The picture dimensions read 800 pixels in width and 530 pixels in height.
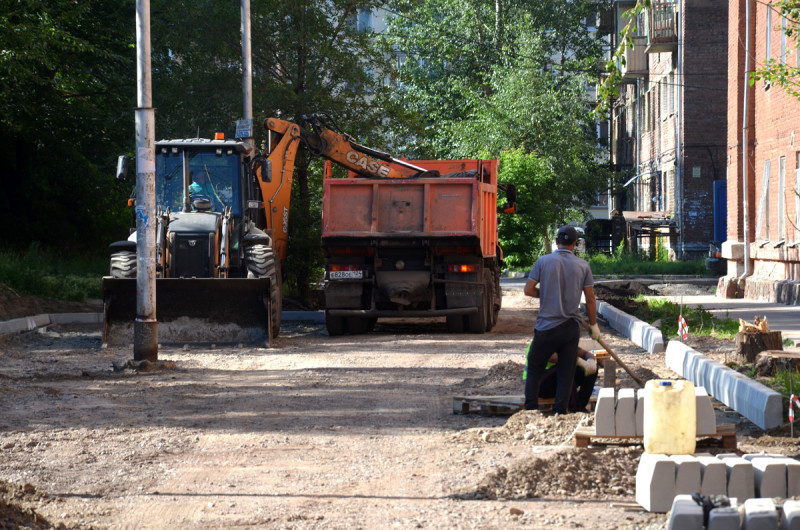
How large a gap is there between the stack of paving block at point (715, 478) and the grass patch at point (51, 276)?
1763cm

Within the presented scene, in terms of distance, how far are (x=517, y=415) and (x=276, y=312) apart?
28.0 feet

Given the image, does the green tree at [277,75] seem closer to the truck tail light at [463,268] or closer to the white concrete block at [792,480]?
the truck tail light at [463,268]

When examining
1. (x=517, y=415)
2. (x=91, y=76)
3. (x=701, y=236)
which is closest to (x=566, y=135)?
(x=701, y=236)

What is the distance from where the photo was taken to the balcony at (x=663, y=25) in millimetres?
38500

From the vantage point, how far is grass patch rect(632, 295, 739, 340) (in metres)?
15.0

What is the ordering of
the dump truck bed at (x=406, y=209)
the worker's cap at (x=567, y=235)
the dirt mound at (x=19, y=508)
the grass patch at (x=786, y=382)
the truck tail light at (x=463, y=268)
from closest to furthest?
the dirt mound at (x=19, y=508), the worker's cap at (x=567, y=235), the grass patch at (x=786, y=382), the dump truck bed at (x=406, y=209), the truck tail light at (x=463, y=268)

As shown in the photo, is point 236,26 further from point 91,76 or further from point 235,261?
point 235,261

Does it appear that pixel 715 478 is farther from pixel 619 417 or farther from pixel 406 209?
pixel 406 209

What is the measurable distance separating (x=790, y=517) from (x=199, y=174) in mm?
13504

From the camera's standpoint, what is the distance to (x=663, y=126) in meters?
41.9

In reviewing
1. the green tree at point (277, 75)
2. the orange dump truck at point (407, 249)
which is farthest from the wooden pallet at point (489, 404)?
the green tree at point (277, 75)

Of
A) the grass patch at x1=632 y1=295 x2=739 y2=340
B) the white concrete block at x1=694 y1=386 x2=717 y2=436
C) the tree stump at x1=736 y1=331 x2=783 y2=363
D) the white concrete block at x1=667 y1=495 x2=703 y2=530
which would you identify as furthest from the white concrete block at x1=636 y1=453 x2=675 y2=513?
the grass patch at x1=632 y1=295 x2=739 y2=340

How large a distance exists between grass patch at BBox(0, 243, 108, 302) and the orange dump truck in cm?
718

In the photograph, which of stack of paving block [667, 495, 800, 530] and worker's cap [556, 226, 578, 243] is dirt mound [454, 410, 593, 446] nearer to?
worker's cap [556, 226, 578, 243]
